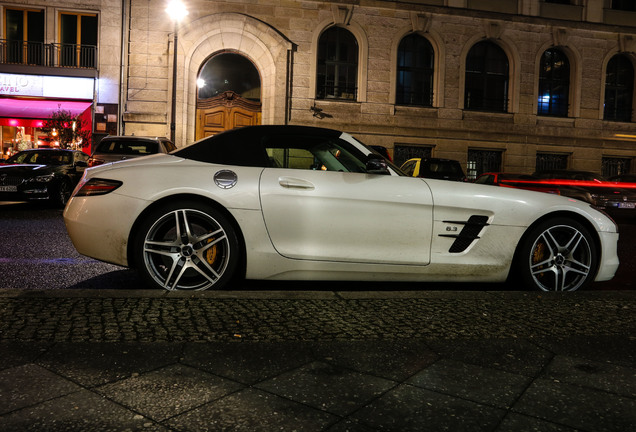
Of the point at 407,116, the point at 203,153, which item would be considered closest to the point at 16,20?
the point at 407,116

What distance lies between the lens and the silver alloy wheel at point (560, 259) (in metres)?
4.50

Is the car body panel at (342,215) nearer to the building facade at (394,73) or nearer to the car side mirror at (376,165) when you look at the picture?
the car side mirror at (376,165)

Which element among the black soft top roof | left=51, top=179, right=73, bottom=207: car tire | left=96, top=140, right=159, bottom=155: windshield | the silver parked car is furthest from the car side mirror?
left=51, top=179, right=73, bottom=207: car tire

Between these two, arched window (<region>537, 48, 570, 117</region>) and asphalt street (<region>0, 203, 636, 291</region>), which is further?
arched window (<region>537, 48, 570, 117</region>)

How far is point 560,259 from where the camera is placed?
4535 millimetres

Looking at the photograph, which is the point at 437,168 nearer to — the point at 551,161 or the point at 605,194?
the point at 605,194

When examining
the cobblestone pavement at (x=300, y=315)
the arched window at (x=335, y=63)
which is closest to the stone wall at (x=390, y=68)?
the arched window at (x=335, y=63)

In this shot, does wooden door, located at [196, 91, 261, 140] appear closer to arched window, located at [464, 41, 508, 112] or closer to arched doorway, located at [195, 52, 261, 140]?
arched doorway, located at [195, 52, 261, 140]

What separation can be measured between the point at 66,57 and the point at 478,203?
71.9 feet

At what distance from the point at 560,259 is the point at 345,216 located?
6.00 ft

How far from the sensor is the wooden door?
74.1 feet

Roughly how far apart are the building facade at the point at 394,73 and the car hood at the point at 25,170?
9.11 metres

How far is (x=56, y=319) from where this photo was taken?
3.26 meters

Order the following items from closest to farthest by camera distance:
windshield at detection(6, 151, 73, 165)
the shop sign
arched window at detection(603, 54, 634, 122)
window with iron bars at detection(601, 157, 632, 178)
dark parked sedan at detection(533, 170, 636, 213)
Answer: dark parked sedan at detection(533, 170, 636, 213) → windshield at detection(6, 151, 73, 165) → the shop sign → window with iron bars at detection(601, 157, 632, 178) → arched window at detection(603, 54, 634, 122)
